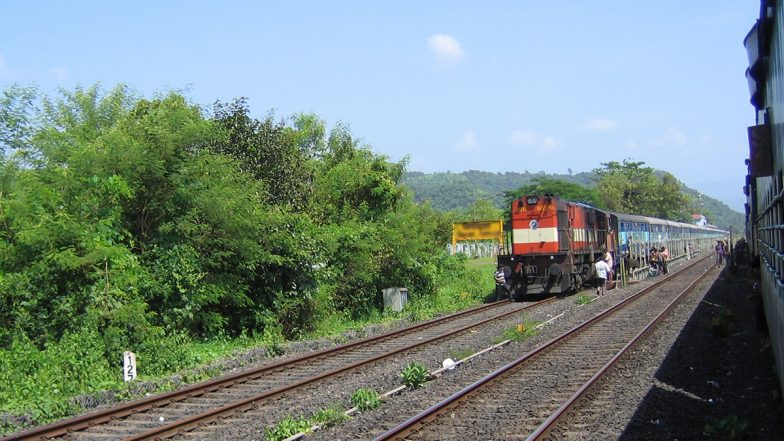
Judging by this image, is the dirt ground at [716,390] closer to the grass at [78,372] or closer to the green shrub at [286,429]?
the green shrub at [286,429]

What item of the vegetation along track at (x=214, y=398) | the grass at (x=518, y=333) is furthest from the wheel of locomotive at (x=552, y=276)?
the vegetation along track at (x=214, y=398)

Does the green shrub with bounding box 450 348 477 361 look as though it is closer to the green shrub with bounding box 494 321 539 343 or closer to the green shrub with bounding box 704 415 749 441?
the green shrub with bounding box 494 321 539 343

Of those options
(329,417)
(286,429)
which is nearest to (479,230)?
(329,417)

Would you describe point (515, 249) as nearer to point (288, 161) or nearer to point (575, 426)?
point (288, 161)

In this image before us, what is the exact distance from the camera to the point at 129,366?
454 inches

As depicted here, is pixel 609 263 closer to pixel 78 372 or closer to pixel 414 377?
pixel 414 377

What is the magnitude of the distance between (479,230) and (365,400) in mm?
20797

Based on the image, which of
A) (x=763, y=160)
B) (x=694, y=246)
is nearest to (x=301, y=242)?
(x=763, y=160)

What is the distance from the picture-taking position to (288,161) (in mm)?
23297

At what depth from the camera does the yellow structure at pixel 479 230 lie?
94.6 feet

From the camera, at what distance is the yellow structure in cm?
2883

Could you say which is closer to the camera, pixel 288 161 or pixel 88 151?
pixel 88 151

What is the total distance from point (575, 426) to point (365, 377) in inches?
172

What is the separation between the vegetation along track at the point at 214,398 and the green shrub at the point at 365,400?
1375 millimetres
